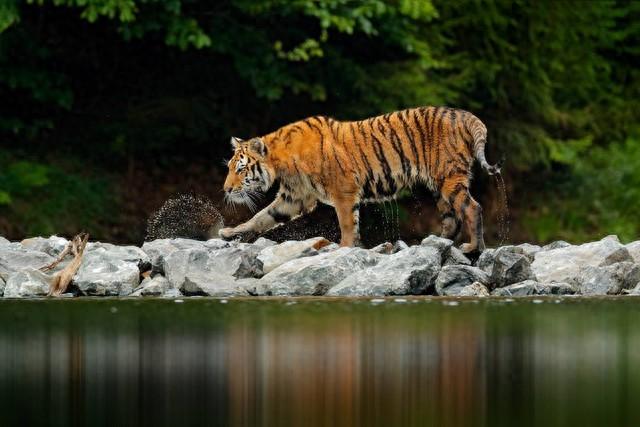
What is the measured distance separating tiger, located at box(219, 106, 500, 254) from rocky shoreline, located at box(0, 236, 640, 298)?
40.3 inches

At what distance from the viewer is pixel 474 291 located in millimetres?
11109

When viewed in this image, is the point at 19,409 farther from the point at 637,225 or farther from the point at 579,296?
the point at 637,225

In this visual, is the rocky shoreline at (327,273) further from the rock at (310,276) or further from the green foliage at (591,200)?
the green foliage at (591,200)

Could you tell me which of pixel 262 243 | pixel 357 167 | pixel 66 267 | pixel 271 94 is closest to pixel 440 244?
pixel 357 167

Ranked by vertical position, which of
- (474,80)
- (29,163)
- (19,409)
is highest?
(474,80)

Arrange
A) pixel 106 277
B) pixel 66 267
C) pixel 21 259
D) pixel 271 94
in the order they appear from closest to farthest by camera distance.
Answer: pixel 106 277 < pixel 66 267 < pixel 21 259 < pixel 271 94

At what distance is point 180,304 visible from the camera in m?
10.3

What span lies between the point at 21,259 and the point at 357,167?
3.19 meters

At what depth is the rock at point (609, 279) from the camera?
37.1 ft

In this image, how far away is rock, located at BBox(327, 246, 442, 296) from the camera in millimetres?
11023

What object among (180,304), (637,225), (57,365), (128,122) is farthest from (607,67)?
(57,365)

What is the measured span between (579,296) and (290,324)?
3.04 metres

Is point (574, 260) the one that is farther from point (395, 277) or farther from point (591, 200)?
point (591, 200)

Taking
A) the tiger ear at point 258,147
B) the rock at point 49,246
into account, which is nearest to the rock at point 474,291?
the tiger ear at point 258,147
